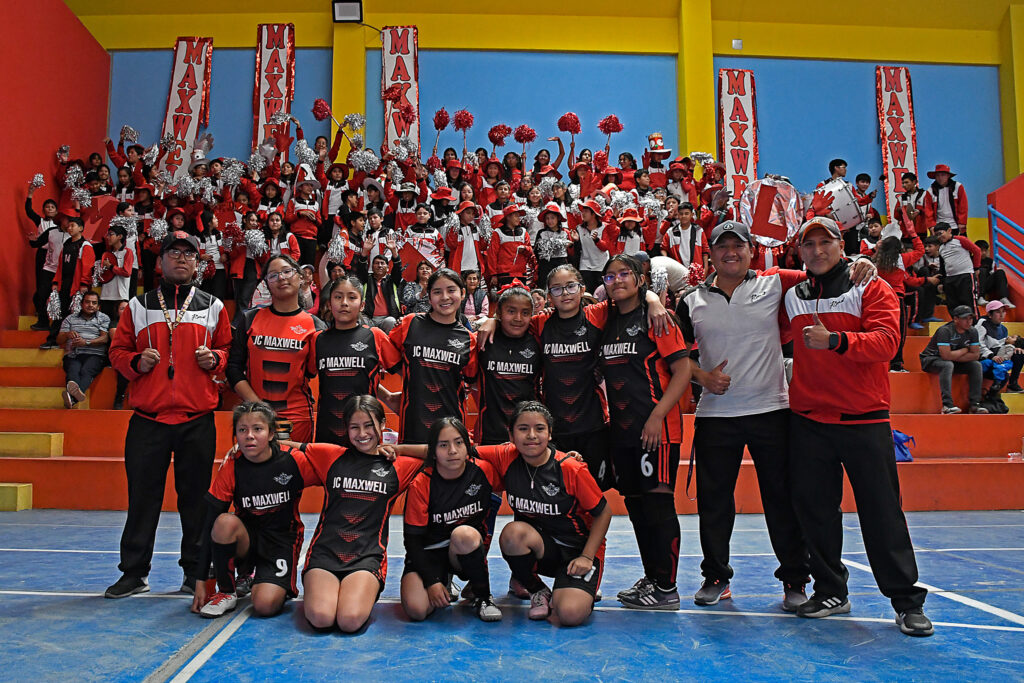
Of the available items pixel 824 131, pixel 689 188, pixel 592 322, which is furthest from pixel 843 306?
pixel 824 131

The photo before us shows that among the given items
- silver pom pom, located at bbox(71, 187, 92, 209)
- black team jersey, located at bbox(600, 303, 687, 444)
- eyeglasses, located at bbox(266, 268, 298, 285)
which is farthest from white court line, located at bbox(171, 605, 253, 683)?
silver pom pom, located at bbox(71, 187, 92, 209)

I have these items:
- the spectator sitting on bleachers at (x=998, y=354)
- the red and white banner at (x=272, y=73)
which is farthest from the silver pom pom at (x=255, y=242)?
the spectator sitting on bleachers at (x=998, y=354)

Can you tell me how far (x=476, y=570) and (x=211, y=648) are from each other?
3.88 feet

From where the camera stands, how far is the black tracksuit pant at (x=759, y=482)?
142 inches

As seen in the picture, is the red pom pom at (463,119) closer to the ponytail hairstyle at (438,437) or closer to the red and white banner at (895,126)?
the red and white banner at (895,126)

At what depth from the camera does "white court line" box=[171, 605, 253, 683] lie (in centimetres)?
264

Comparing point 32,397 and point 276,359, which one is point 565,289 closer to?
point 276,359

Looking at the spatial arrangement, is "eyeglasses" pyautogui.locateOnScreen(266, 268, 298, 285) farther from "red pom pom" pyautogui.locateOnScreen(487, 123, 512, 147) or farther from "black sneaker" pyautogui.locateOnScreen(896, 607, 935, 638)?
"red pom pom" pyautogui.locateOnScreen(487, 123, 512, 147)

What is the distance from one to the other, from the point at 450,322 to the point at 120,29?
13427mm

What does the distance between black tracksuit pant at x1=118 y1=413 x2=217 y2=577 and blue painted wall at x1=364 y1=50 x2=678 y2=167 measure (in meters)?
10.8

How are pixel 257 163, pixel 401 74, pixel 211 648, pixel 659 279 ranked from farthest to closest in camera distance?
pixel 401 74
pixel 257 163
pixel 659 279
pixel 211 648

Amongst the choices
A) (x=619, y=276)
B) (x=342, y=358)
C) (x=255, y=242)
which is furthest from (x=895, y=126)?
(x=342, y=358)

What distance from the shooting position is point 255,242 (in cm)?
901

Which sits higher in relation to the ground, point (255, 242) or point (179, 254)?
point (255, 242)
